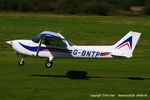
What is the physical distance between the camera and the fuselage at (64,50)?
1894 centimetres

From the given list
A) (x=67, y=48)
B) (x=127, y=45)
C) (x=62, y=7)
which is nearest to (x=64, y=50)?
(x=67, y=48)

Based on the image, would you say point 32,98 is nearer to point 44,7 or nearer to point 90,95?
point 90,95

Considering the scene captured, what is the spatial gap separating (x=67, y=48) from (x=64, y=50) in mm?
234

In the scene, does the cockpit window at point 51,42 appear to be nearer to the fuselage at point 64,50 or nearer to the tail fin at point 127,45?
the fuselage at point 64,50

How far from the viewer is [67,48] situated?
1919cm

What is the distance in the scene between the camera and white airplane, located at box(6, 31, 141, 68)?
18906mm

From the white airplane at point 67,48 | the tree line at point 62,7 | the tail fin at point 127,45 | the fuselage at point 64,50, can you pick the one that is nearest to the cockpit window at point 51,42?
the white airplane at point 67,48

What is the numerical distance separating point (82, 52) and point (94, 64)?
566 centimetres

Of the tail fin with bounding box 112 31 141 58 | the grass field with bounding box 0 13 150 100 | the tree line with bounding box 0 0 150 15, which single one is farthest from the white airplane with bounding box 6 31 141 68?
the tree line with bounding box 0 0 150 15

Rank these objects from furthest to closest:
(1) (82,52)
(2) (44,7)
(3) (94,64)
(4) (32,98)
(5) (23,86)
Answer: (2) (44,7)
(3) (94,64)
(1) (82,52)
(5) (23,86)
(4) (32,98)

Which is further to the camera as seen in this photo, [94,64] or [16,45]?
[94,64]

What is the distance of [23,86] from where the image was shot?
17656 millimetres

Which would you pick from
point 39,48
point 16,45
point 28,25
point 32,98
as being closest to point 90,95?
point 32,98

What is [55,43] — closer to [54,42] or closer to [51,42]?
[54,42]
